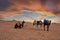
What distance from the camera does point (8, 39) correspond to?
57.2 feet

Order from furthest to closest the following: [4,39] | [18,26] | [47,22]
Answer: [18,26] < [47,22] < [4,39]

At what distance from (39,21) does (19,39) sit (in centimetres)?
1906

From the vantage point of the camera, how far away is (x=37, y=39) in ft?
59.1

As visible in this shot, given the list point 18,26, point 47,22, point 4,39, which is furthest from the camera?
point 18,26

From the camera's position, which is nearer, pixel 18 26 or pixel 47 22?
pixel 47 22

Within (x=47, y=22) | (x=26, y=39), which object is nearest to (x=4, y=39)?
(x=26, y=39)

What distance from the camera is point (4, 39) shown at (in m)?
17.4

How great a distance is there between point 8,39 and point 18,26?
17.2 m

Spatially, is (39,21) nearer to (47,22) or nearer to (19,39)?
(47,22)

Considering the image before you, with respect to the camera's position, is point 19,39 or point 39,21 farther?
point 39,21

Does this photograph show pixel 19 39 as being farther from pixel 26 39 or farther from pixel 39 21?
pixel 39 21

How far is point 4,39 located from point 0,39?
1.05ft

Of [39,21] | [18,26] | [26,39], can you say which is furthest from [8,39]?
[39,21]

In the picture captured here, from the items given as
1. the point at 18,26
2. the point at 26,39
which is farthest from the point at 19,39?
the point at 18,26
